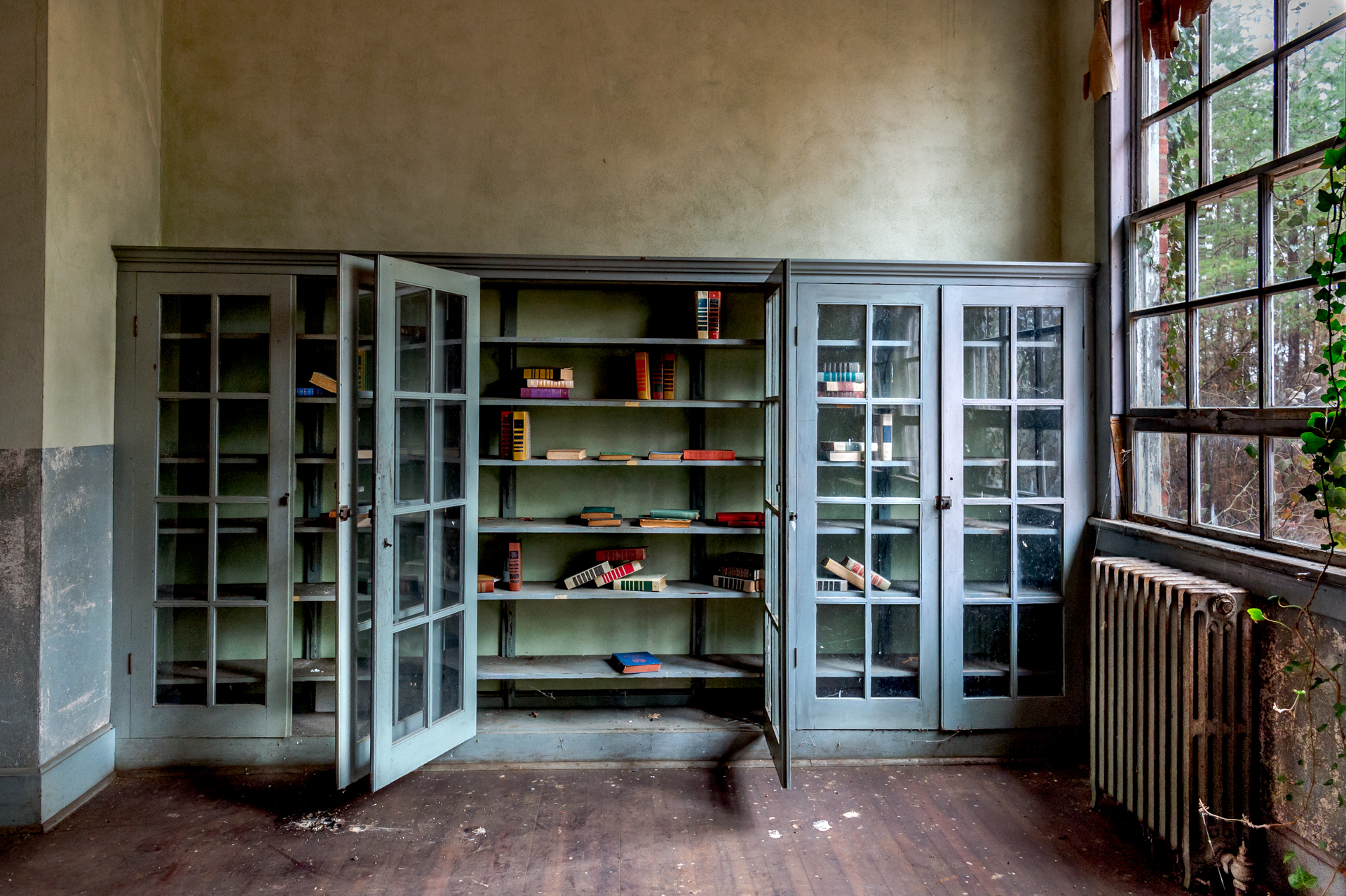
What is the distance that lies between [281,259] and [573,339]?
55.2 inches

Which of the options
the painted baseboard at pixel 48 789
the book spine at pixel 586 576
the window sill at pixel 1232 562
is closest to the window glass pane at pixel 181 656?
the painted baseboard at pixel 48 789

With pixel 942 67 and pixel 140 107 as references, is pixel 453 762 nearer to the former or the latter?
pixel 140 107

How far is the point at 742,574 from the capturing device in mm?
3961

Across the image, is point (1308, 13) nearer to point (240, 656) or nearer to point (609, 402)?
point (609, 402)

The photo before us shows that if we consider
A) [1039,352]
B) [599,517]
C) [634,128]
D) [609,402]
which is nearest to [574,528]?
[599,517]

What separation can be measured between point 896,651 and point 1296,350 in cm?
204

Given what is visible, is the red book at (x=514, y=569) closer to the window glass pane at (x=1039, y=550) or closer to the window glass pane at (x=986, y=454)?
the window glass pane at (x=986, y=454)

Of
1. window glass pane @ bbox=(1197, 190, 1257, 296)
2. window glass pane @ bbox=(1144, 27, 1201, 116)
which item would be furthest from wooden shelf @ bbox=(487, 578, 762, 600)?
window glass pane @ bbox=(1144, 27, 1201, 116)

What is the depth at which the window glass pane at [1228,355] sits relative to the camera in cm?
295

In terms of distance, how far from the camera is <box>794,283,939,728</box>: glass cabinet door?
12.2ft

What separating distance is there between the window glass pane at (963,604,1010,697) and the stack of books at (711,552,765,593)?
3.37 feet

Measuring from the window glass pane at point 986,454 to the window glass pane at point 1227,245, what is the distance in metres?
1.00

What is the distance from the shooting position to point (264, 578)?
386 centimetres

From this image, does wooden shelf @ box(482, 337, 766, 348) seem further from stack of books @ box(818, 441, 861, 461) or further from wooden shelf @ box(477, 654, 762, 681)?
wooden shelf @ box(477, 654, 762, 681)
